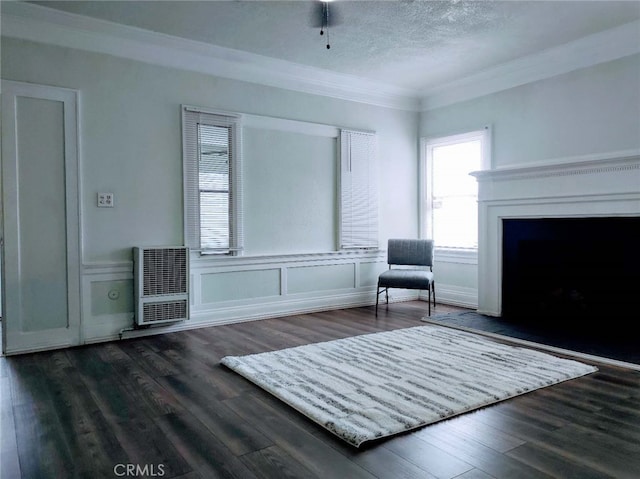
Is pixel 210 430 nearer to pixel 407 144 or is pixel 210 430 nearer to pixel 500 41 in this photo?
pixel 500 41

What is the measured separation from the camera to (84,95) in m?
4.02

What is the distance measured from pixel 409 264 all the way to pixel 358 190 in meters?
1.09

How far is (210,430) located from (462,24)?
3718 millimetres

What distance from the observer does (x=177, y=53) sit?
4.42 m

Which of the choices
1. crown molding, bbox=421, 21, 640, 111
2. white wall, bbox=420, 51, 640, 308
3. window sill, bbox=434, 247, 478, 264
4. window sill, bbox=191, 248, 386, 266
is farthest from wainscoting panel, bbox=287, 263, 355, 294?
crown molding, bbox=421, 21, 640, 111

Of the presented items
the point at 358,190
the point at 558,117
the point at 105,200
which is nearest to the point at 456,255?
the point at 358,190

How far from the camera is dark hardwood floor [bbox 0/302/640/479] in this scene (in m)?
1.93

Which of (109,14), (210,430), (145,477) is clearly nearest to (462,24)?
(109,14)

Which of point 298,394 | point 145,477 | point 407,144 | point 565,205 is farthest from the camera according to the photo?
point 407,144

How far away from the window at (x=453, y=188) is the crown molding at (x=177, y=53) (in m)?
0.95

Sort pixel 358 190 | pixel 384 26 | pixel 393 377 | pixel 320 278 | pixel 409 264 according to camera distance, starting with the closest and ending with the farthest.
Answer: pixel 393 377, pixel 384 26, pixel 320 278, pixel 409 264, pixel 358 190

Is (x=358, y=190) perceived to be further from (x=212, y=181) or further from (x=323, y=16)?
(x=323, y=16)

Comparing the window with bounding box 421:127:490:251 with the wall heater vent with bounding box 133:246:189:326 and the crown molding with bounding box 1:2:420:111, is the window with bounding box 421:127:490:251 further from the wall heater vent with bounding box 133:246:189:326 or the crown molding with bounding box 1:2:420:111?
the wall heater vent with bounding box 133:246:189:326

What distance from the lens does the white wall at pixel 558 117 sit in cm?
426
